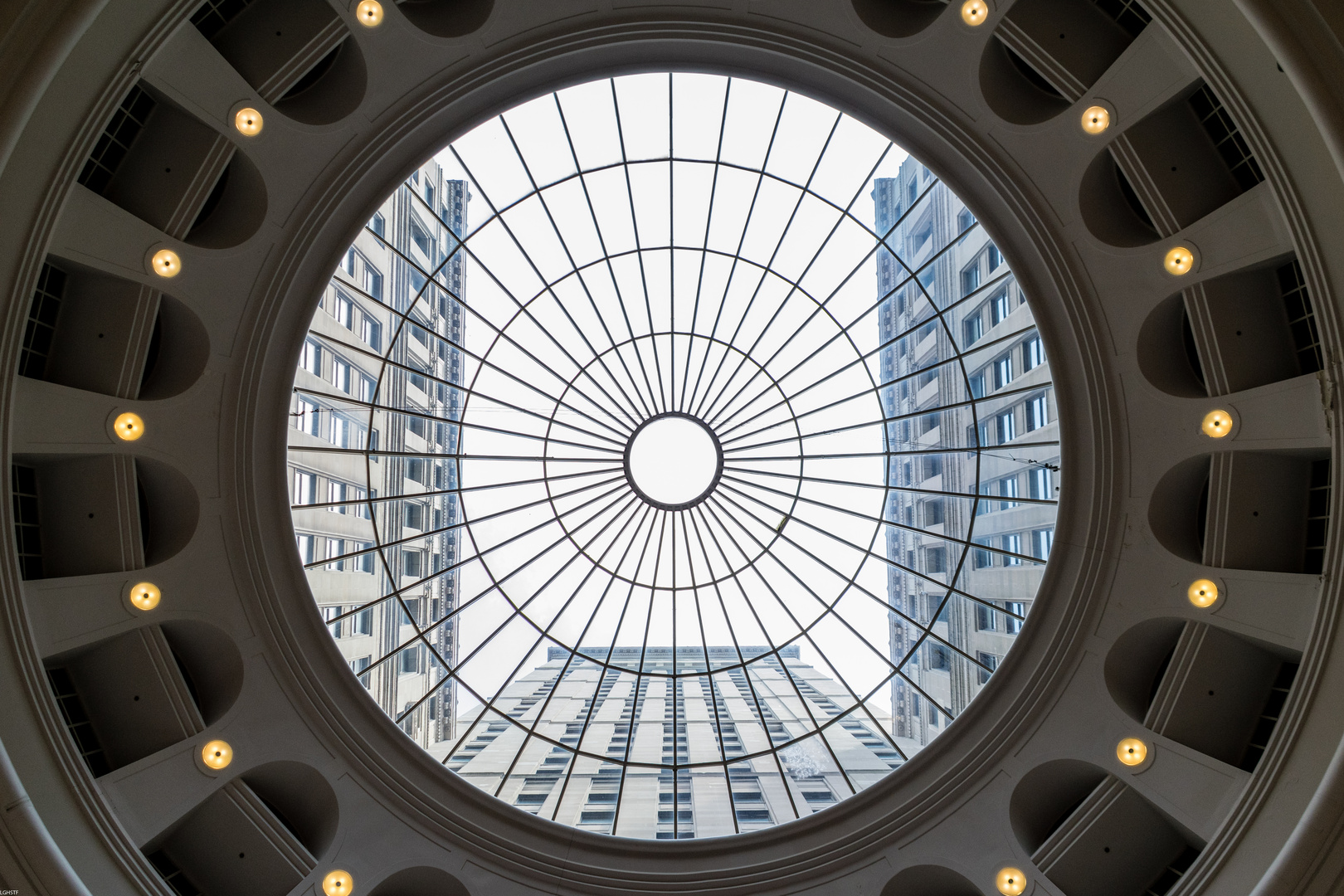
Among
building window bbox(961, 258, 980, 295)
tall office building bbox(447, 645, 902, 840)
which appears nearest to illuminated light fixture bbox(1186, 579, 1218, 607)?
tall office building bbox(447, 645, 902, 840)

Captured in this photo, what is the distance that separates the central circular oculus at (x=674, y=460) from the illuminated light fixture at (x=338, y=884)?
914 centimetres

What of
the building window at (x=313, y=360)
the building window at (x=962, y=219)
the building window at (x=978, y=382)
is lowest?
the building window at (x=313, y=360)

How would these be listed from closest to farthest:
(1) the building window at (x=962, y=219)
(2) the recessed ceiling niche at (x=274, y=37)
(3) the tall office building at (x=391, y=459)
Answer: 1. (2) the recessed ceiling niche at (x=274, y=37)
2. (1) the building window at (x=962, y=219)
3. (3) the tall office building at (x=391, y=459)

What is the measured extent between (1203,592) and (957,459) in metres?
12.5

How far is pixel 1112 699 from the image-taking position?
1462 centimetres

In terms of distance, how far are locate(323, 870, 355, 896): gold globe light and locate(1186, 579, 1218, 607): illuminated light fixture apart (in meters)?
15.9

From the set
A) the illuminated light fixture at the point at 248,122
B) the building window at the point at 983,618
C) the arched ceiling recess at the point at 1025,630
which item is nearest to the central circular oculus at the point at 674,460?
the arched ceiling recess at the point at 1025,630

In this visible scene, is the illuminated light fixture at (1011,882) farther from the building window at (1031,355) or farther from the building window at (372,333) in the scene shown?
the building window at (372,333)

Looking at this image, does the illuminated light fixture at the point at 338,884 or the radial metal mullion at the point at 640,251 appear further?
the radial metal mullion at the point at 640,251

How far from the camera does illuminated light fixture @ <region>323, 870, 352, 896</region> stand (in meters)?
14.8

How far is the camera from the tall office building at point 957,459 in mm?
19812

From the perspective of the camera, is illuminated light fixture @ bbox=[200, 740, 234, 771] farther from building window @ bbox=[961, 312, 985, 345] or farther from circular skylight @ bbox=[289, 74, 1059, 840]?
building window @ bbox=[961, 312, 985, 345]

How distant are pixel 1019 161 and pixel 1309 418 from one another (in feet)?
20.0

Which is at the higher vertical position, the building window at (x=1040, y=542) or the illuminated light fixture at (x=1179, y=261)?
the illuminated light fixture at (x=1179, y=261)
